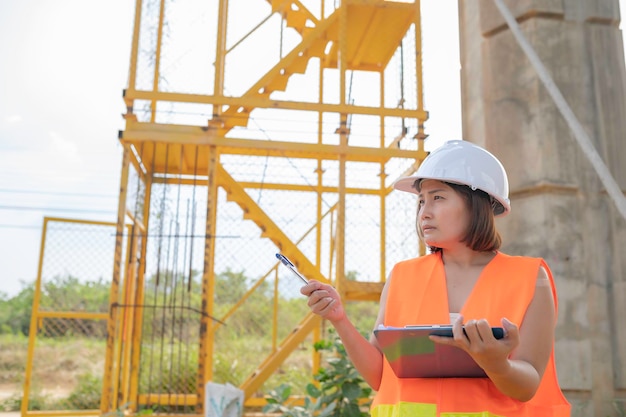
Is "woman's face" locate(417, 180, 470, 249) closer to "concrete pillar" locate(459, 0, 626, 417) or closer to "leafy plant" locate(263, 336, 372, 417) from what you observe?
"concrete pillar" locate(459, 0, 626, 417)

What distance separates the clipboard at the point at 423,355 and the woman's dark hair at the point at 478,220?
44cm

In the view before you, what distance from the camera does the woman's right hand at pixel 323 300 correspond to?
1907 mm

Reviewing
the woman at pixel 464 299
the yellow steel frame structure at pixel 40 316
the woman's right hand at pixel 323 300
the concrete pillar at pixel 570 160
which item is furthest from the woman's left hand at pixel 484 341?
the yellow steel frame structure at pixel 40 316

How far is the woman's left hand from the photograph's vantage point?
144cm

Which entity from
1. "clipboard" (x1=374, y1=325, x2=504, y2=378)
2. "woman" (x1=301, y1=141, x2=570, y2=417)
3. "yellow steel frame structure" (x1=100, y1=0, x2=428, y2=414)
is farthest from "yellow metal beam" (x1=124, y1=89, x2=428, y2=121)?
"clipboard" (x1=374, y1=325, x2=504, y2=378)

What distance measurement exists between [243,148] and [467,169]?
646cm

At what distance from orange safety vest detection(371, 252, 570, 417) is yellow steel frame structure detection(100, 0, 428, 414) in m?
5.60

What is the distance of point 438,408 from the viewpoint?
1729 millimetres

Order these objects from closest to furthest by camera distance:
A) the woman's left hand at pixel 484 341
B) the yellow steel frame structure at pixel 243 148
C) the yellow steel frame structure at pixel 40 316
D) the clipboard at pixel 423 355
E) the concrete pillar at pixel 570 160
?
the woman's left hand at pixel 484 341
the clipboard at pixel 423 355
the concrete pillar at pixel 570 160
the yellow steel frame structure at pixel 243 148
the yellow steel frame structure at pixel 40 316

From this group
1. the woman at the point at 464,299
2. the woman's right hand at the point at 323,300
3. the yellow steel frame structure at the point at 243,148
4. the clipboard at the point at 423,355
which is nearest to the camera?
the clipboard at the point at 423,355

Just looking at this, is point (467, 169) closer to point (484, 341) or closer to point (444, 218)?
point (444, 218)

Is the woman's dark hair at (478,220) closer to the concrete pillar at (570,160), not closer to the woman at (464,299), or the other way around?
the woman at (464,299)

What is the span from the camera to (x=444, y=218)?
1.93 m

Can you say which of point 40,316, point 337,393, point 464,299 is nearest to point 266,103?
point 337,393
